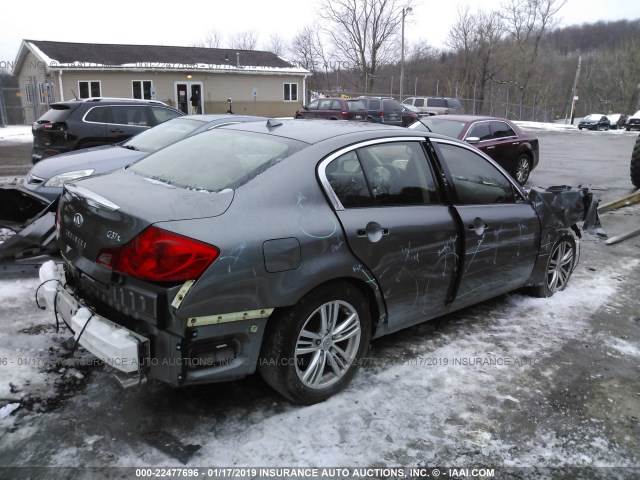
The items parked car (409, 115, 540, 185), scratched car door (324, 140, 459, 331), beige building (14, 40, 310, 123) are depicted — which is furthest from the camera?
beige building (14, 40, 310, 123)

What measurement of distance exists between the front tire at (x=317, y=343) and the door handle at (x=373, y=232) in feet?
1.02

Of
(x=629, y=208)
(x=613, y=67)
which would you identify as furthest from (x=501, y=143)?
(x=613, y=67)

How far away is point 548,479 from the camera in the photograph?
102 inches

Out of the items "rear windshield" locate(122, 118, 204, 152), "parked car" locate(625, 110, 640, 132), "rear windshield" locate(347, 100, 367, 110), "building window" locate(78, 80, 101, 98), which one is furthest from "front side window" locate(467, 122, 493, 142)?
"parked car" locate(625, 110, 640, 132)

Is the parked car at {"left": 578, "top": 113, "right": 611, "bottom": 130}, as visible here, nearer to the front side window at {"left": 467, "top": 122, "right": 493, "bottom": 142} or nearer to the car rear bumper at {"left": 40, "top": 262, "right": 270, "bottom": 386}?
the front side window at {"left": 467, "top": 122, "right": 493, "bottom": 142}

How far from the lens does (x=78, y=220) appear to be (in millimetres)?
2914

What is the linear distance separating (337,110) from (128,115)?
1336 centimetres

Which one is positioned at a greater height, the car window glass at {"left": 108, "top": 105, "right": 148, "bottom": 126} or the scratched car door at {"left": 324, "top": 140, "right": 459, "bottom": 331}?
the car window glass at {"left": 108, "top": 105, "right": 148, "bottom": 126}

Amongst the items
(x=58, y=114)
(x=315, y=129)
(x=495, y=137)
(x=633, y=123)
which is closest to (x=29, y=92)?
(x=58, y=114)

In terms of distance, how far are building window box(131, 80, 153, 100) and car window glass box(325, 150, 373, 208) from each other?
30046 millimetres

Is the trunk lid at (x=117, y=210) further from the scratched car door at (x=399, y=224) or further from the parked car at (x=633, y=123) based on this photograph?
the parked car at (x=633, y=123)

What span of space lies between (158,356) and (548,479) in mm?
2026

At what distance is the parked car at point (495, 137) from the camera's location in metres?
10.4

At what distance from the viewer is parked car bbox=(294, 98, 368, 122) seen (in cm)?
2191
